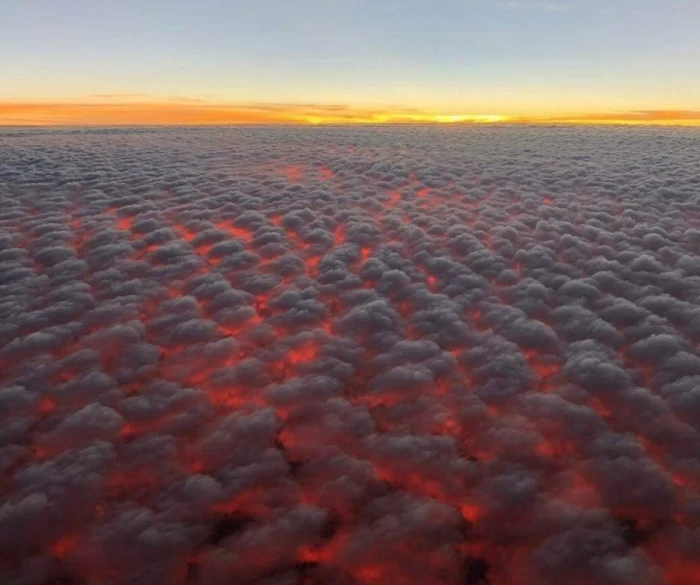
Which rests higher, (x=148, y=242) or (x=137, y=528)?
(x=148, y=242)

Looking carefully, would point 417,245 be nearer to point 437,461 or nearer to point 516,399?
point 516,399

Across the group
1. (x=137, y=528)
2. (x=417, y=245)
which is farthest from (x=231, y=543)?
(x=417, y=245)

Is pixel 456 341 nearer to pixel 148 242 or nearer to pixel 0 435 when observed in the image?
pixel 0 435

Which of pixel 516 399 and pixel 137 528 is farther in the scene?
pixel 516 399

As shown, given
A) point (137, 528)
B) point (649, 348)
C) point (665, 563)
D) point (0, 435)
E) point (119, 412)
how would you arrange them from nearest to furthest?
1. point (665, 563)
2. point (137, 528)
3. point (0, 435)
4. point (119, 412)
5. point (649, 348)

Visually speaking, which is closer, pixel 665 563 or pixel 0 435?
pixel 665 563

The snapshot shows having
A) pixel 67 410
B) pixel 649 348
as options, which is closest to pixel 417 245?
pixel 649 348

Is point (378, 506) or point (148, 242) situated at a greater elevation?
point (148, 242)

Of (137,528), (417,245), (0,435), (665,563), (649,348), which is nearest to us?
(665,563)

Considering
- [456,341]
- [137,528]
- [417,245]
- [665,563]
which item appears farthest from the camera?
[417,245]
